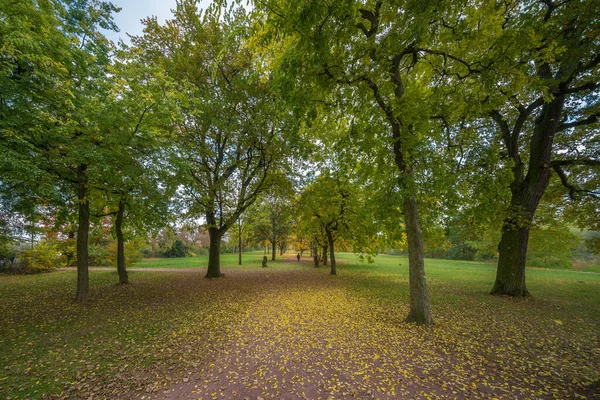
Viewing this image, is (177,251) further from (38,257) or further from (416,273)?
(416,273)

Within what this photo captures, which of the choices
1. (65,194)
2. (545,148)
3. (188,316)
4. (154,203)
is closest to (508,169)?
(545,148)

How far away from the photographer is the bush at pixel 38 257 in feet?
57.2

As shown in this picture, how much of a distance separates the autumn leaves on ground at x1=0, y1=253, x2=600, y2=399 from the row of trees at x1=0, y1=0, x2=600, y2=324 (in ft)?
5.73

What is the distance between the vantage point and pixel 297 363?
481 centimetres

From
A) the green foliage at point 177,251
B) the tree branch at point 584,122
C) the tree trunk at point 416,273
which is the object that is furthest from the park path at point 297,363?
the green foliage at point 177,251

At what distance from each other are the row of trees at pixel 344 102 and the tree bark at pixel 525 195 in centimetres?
6

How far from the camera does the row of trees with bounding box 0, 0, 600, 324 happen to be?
536cm

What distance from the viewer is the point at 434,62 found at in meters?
7.02

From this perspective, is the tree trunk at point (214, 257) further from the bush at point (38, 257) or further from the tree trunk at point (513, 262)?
the tree trunk at point (513, 262)

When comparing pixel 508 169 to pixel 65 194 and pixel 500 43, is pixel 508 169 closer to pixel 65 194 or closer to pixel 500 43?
pixel 500 43

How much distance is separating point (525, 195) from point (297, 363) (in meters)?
11.4

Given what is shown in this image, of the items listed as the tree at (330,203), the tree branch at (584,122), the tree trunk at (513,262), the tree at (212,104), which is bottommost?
the tree trunk at (513,262)

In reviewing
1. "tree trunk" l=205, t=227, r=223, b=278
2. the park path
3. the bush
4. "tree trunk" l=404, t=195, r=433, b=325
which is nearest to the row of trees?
"tree trunk" l=404, t=195, r=433, b=325

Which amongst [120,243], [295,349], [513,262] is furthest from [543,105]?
[120,243]
